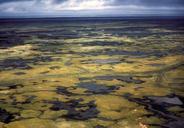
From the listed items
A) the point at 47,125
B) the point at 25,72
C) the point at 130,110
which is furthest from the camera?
the point at 25,72

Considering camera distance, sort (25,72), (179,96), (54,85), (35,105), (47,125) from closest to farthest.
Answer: (47,125) → (35,105) → (179,96) → (54,85) → (25,72)

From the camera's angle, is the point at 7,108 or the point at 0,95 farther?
the point at 0,95

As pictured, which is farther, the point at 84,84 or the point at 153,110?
the point at 84,84

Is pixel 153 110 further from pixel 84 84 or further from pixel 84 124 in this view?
pixel 84 84

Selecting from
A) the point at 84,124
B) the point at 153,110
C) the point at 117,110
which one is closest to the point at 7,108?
the point at 84,124

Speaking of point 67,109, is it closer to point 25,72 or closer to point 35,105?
point 35,105

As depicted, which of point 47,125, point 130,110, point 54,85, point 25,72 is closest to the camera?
point 47,125

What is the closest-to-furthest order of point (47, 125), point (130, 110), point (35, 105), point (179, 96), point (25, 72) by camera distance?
point (47, 125)
point (130, 110)
point (35, 105)
point (179, 96)
point (25, 72)

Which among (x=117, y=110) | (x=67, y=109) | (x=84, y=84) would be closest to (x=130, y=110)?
(x=117, y=110)
